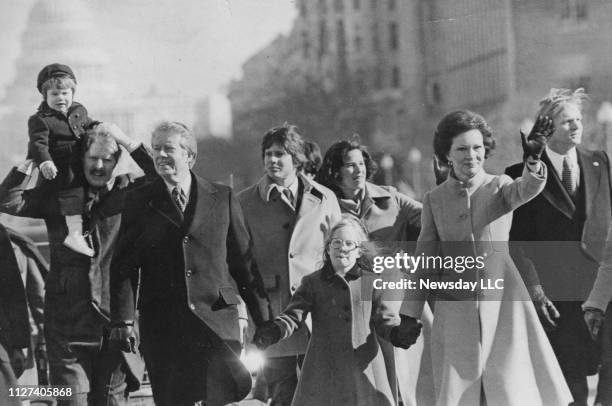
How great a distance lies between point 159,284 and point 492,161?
201cm

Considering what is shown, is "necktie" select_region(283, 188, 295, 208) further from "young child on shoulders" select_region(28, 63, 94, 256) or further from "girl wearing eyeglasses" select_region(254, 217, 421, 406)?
"young child on shoulders" select_region(28, 63, 94, 256)

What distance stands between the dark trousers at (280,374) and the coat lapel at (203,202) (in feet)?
2.92

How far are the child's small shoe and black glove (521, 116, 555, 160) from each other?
2.54 metres

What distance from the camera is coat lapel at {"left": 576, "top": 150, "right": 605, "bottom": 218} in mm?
6770

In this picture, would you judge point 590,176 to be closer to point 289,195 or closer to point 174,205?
point 289,195

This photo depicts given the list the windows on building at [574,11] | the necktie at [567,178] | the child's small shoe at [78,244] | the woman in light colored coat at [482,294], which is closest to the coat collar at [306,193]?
the woman in light colored coat at [482,294]

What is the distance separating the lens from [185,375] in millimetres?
6410

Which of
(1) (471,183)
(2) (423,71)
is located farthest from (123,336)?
(2) (423,71)

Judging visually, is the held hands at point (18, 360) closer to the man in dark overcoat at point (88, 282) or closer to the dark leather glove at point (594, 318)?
the man in dark overcoat at point (88, 282)

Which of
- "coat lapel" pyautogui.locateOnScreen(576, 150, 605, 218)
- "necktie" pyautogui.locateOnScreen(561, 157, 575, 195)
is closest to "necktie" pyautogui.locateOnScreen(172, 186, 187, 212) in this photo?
"necktie" pyautogui.locateOnScreen(561, 157, 575, 195)

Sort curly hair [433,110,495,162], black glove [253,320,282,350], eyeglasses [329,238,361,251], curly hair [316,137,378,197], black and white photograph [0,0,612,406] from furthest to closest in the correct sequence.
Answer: curly hair [316,137,378,197] < curly hair [433,110,495,162] < black and white photograph [0,0,612,406] < eyeglasses [329,238,361,251] < black glove [253,320,282,350]

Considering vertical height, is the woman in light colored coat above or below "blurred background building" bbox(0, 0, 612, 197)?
below

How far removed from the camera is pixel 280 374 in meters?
6.63

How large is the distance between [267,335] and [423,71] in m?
1.92
